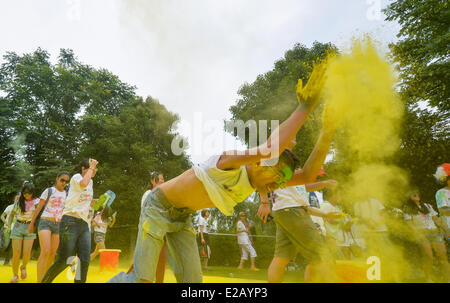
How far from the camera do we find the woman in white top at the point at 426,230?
261 inches

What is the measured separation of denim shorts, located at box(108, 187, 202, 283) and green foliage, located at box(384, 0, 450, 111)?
10096mm

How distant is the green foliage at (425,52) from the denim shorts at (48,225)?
418 inches

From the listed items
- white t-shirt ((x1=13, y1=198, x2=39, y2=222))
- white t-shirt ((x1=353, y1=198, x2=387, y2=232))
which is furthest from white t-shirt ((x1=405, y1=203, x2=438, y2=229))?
white t-shirt ((x1=13, y1=198, x2=39, y2=222))

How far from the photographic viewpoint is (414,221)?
7.29 metres

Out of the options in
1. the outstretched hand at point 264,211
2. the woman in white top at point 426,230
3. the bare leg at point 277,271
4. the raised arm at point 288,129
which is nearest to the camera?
the raised arm at point 288,129

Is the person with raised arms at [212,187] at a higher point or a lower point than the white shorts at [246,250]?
higher

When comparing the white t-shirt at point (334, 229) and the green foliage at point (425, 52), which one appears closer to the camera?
the white t-shirt at point (334, 229)

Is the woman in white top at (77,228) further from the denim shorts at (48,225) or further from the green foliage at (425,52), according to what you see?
the green foliage at (425,52)

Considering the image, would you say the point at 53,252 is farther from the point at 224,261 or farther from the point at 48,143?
the point at 48,143

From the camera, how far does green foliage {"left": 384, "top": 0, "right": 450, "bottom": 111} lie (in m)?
9.98

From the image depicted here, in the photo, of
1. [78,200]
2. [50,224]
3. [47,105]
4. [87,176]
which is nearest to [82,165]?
[87,176]

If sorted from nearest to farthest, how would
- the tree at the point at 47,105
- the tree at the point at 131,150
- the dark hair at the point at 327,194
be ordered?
the dark hair at the point at 327,194 → the tree at the point at 131,150 → the tree at the point at 47,105

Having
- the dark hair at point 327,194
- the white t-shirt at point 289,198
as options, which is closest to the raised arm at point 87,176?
the white t-shirt at point 289,198

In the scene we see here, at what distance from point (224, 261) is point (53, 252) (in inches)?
427
